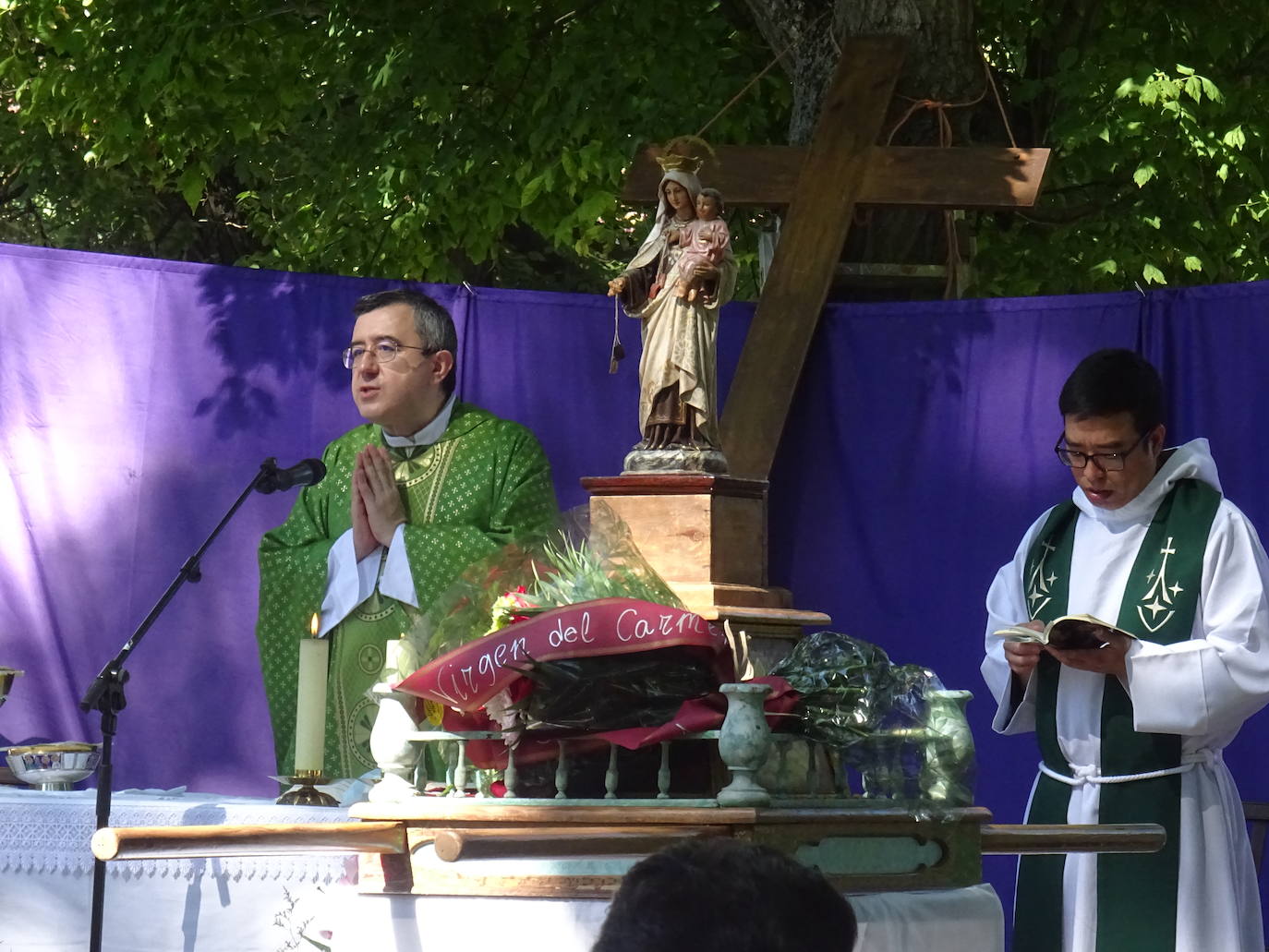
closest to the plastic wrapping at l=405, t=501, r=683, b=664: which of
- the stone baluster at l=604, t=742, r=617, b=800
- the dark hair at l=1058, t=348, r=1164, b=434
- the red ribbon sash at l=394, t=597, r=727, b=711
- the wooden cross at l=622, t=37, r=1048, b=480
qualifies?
the red ribbon sash at l=394, t=597, r=727, b=711

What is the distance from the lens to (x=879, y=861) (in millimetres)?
2854

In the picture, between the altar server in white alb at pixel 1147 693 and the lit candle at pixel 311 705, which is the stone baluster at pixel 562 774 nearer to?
the altar server in white alb at pixel 1147 693

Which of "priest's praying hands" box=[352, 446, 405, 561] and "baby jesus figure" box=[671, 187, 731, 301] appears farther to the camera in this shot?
"priest's praying hands" box=[352, 446, 405, 561]

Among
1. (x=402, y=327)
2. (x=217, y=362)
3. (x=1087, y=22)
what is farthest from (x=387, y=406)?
(x=1087, y=22)

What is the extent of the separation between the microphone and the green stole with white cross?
5.43 feet

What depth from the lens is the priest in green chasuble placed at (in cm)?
493

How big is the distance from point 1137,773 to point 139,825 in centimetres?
198

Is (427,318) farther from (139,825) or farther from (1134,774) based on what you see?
(1134,774)

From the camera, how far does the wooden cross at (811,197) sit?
17.4 ft

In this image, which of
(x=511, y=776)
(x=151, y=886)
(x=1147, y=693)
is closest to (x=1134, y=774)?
(x=1147, y=693)

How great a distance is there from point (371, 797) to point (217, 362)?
3.18m

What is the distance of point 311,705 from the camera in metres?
4.10

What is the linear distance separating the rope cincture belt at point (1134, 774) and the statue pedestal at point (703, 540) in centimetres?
86

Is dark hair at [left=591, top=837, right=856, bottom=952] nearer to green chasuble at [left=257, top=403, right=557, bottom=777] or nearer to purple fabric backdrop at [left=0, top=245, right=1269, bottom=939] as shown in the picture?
green chasuble at [left=257, top=403, right=557, bottom=777]
